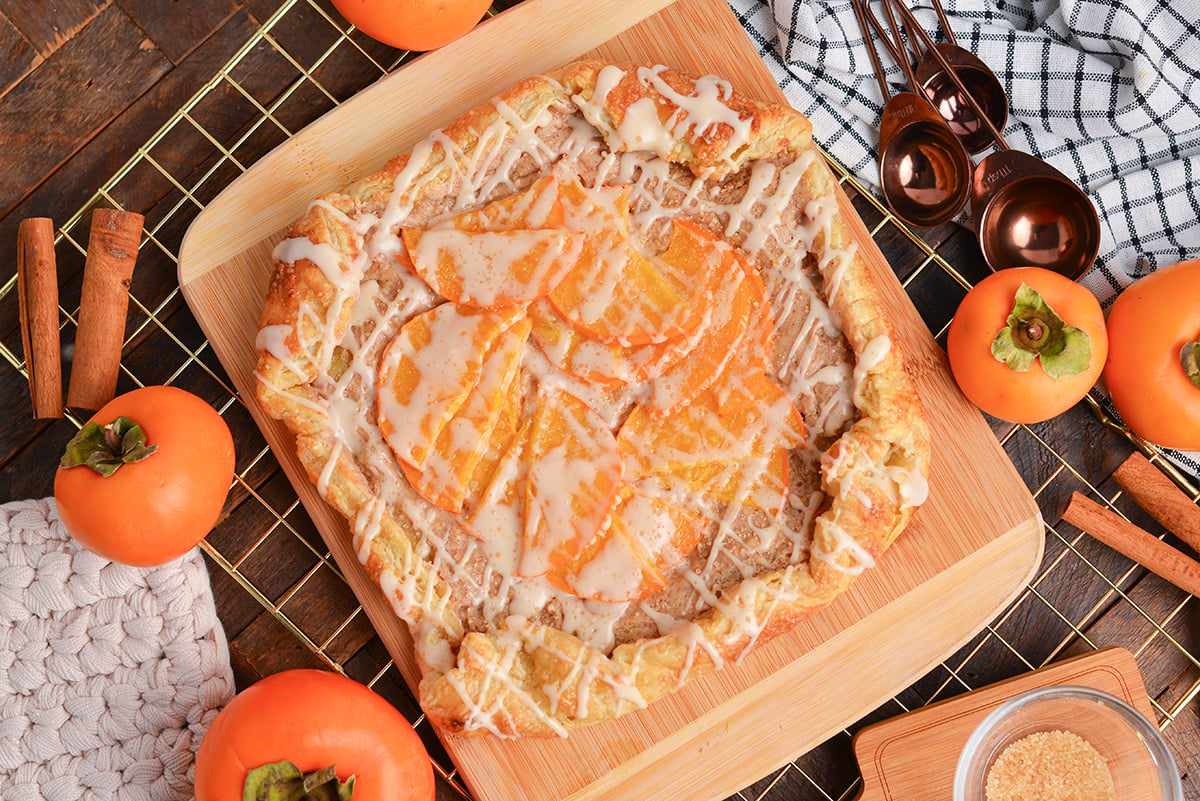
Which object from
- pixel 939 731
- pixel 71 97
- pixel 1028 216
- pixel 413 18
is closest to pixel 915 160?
pixel 1028 216

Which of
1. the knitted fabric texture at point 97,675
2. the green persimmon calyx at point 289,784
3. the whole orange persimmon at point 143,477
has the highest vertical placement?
the whole orange persimmon at point 143,477

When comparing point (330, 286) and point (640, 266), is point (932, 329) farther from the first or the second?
point (330, 286)

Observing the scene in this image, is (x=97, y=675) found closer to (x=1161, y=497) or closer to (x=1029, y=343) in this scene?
(x=1029, y=343)

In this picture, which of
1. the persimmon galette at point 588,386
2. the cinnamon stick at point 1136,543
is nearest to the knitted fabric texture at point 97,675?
the persimmon galette at point 588,386

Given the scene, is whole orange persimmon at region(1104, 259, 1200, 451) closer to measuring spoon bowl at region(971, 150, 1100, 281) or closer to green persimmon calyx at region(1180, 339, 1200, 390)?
green persimmon calyx at region(1180, 339, 1200, 390)


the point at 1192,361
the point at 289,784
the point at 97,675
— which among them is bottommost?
the point at 1192,361

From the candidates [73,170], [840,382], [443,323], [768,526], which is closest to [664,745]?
[768,526]

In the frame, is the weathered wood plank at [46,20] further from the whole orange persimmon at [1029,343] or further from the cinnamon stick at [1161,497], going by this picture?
the cinnamon stick at [1161,497]
